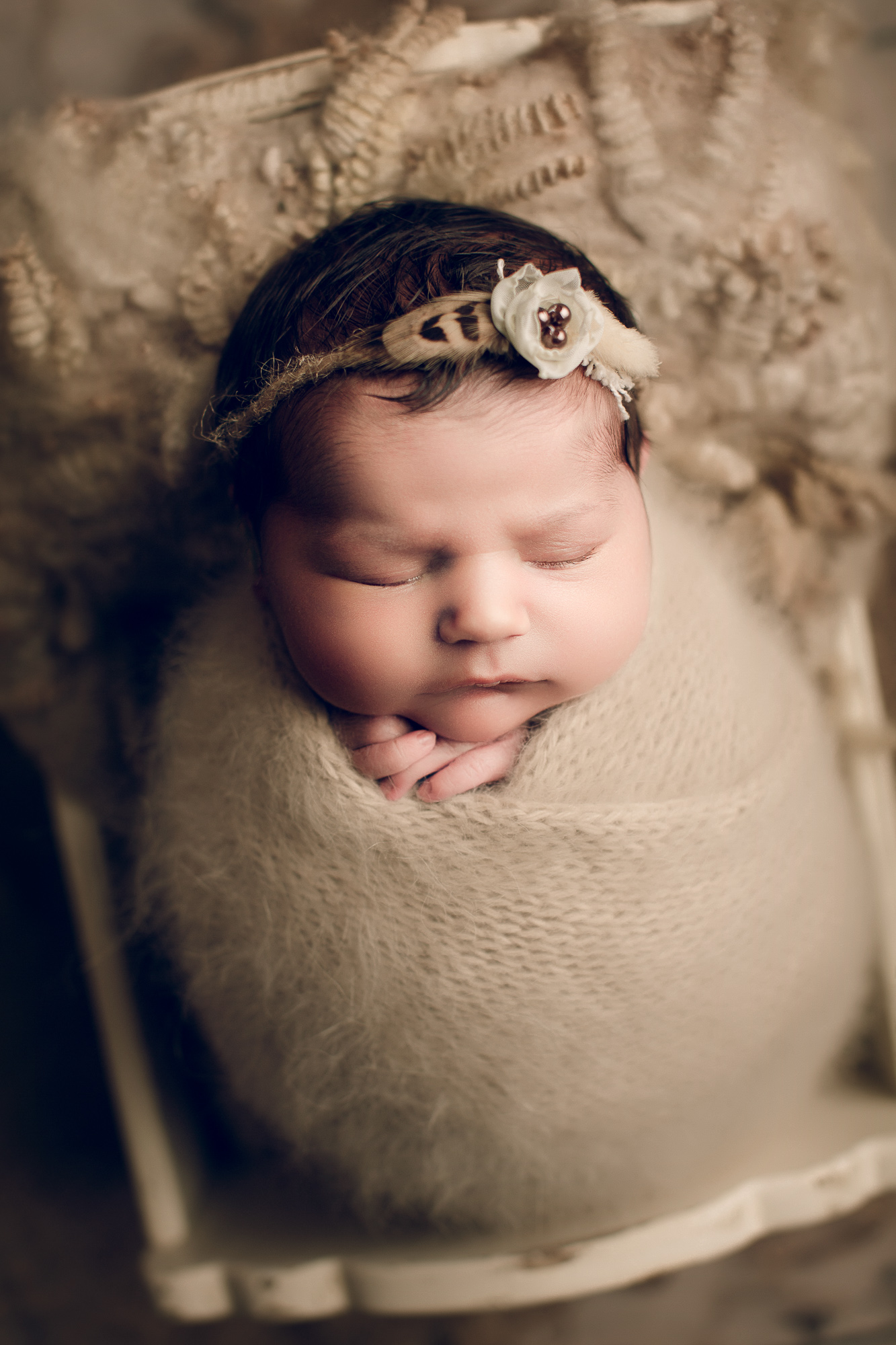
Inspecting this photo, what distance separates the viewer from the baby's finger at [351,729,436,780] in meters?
0.59

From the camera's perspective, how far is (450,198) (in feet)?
2.28

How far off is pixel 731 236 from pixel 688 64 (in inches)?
6.0

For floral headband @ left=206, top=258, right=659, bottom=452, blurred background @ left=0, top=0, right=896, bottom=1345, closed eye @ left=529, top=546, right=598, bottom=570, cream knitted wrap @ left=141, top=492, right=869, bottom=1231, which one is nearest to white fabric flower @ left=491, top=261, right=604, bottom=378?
floral headband @ left=206, top=258, right=659, bottom=452

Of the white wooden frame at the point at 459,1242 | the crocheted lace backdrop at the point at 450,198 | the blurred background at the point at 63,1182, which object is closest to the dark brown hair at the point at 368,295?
the crocheted lace backdrop at the point at 450,198

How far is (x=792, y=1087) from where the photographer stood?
0.78 m

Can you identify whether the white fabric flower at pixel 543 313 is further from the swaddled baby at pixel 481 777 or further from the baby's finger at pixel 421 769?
the baby's finger at pixel 421 769

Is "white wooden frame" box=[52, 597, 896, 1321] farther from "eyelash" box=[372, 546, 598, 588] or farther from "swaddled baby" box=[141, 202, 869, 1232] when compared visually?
"eyelash" box=[372, 546, 598, 588]

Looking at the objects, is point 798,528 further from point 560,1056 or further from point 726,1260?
point 726,1260

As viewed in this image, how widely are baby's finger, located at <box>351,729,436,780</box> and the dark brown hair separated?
0.62ft

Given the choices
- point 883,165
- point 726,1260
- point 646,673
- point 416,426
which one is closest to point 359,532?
point 416,426

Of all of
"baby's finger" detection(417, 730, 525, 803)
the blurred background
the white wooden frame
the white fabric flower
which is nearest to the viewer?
the white fabric flower

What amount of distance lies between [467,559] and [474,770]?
17 cm

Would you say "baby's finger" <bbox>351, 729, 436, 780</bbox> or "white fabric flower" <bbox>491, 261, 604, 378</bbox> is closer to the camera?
"white fabric flower" <bbox>491, 261, 604, 378</bbox>

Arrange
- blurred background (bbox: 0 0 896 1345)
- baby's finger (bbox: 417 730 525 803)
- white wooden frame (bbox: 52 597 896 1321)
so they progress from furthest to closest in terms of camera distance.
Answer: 1. blurred background (bbox: 0 0 896 1345)
2. white wooden frame (bbox: 52 597 896 1321)
3. baby's finger (bbox: 417 730 525 803)
